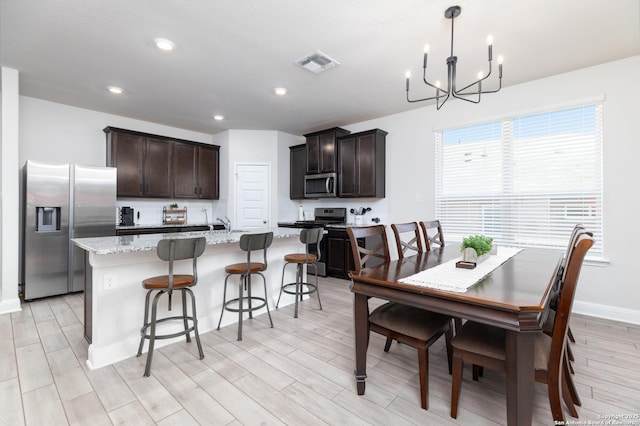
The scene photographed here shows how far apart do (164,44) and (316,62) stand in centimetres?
148

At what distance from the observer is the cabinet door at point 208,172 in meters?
5.68

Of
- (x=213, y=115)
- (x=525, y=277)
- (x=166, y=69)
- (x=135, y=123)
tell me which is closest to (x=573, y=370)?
(x=525, y=277)

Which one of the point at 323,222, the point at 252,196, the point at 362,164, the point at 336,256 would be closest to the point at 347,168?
the point at 362,164

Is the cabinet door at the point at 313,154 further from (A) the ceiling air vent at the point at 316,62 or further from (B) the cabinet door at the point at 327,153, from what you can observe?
(A) the ceiling air vent at the point at 316,62

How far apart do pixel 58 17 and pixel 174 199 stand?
11.2 feet

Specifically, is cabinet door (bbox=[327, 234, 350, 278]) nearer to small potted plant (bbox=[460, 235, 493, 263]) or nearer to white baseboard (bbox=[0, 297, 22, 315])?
small potted plant (bbox=[460, 235, 493, 263])

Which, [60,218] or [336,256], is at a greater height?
[60,218]

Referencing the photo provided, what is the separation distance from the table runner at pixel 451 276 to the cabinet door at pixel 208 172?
16.0 ft

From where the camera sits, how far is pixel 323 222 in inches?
216

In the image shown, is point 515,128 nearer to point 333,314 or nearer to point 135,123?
point 333,314

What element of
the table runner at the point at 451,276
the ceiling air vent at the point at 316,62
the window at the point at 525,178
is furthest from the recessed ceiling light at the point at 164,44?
the window at the point at 525,178

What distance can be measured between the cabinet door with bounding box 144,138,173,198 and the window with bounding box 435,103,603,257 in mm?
4586

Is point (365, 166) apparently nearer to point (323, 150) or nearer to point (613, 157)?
point (323, 150)

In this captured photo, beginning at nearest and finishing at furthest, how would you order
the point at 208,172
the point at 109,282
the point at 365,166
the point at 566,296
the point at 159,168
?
the point at 566,296 → the point at 109,282 → the point at 365,166 → the point at 159,168 → the point at 208,172
